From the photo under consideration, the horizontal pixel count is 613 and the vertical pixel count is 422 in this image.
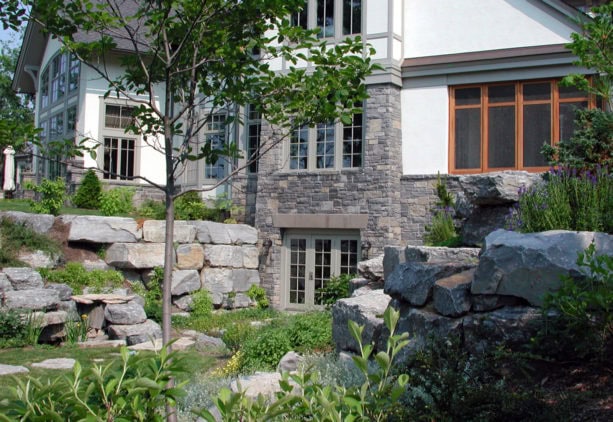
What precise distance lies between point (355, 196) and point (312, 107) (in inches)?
416

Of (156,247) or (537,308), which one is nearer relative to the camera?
(537,308)

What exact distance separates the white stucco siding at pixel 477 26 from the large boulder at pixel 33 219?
8.70 m

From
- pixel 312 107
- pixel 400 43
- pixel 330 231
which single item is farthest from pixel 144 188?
pixel 312 107

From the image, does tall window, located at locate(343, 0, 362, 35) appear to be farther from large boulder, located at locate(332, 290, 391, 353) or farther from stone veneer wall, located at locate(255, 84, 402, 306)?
large boulder, located at locate(332, 290, 391, 353)

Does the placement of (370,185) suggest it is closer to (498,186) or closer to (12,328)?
(498,186)

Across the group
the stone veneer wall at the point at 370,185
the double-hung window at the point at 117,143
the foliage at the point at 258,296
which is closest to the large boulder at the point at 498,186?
the stone veneer wall at the point at 370,185

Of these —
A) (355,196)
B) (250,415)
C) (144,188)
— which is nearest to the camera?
(250,415)

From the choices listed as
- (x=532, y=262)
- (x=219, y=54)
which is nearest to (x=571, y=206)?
(x=532, y=262)

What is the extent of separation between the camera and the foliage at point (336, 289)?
15211 mm

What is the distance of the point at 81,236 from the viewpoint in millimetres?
14164

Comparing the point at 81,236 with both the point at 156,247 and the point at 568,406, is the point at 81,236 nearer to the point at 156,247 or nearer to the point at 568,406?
the point at 156,247

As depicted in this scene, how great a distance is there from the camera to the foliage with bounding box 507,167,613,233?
6.77m

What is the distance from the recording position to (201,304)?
1505 centimetres

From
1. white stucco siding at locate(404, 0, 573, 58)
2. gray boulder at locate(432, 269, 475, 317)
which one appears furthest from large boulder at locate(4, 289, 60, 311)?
white stucco siding at locate(404, 0, 573, 58)
